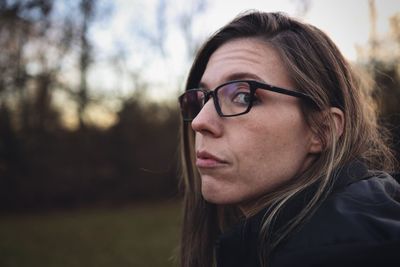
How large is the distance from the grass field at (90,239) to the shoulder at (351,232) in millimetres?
4719

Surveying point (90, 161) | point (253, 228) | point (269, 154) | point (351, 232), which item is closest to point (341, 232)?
point (351, 232)

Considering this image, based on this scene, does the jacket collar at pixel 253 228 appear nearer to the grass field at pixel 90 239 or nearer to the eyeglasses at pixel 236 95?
the eyeglasses at pixel 236 95

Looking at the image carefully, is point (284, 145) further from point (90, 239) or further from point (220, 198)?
point (90, 239)

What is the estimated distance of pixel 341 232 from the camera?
1241mm

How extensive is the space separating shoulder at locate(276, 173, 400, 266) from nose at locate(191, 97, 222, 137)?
0.64m

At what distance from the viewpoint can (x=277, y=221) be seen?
148 centimetres

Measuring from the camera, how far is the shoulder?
46.4 inches

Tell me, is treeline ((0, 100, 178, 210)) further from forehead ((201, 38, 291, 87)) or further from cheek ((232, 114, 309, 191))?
cheek ((232, 114, 309, 191))

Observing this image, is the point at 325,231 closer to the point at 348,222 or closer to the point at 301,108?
the point at 348,222

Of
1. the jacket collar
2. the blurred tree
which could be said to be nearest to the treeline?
the blurred tree

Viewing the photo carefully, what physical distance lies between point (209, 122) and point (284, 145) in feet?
1.29

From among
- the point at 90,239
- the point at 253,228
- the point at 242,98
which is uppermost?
the point at 242,98

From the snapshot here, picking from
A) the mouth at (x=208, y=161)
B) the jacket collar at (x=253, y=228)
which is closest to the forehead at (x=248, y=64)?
the mouth at (x=208, y=161)

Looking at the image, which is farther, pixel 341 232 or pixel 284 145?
pixel 284 145
